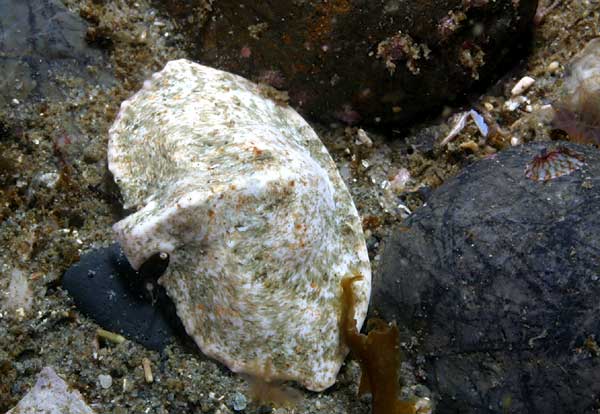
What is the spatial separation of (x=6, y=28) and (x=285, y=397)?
11.5 feet

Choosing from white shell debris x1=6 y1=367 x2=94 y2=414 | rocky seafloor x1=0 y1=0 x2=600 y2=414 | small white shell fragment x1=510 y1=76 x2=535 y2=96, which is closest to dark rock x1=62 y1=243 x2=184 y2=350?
rocky seafloor x1=0 y1=0 x2=600 y2=414

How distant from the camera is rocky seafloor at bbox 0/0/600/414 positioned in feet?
10.6

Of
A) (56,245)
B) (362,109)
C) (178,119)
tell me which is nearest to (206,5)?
(178,119)

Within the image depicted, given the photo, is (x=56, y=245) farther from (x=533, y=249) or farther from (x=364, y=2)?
(x=533, y=249)

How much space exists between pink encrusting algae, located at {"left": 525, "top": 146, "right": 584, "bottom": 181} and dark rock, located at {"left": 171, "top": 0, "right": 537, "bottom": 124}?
3.75 feet

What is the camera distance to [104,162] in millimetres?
3908

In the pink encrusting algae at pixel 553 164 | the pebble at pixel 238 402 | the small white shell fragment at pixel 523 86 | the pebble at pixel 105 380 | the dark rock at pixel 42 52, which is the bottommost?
the pebble at pixel 105 380

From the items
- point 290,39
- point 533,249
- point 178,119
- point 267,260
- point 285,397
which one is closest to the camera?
point 533,249

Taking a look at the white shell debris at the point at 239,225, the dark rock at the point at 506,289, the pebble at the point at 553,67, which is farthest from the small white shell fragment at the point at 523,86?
the white shell debris at the point at 239,225

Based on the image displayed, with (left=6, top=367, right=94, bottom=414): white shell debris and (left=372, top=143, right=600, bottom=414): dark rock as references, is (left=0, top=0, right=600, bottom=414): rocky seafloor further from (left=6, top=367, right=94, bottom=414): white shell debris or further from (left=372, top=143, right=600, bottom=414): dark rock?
(left=372, top=143, right=600, bottom=414): dark rock

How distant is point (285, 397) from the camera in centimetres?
322

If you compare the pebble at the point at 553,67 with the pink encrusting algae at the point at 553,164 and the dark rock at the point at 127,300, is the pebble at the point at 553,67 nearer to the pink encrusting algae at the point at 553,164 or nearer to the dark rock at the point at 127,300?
the pink encrusting algae at the point at 553,164

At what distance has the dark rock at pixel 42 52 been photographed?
12.8 feet

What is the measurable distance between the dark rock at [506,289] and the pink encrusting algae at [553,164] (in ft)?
0.11
